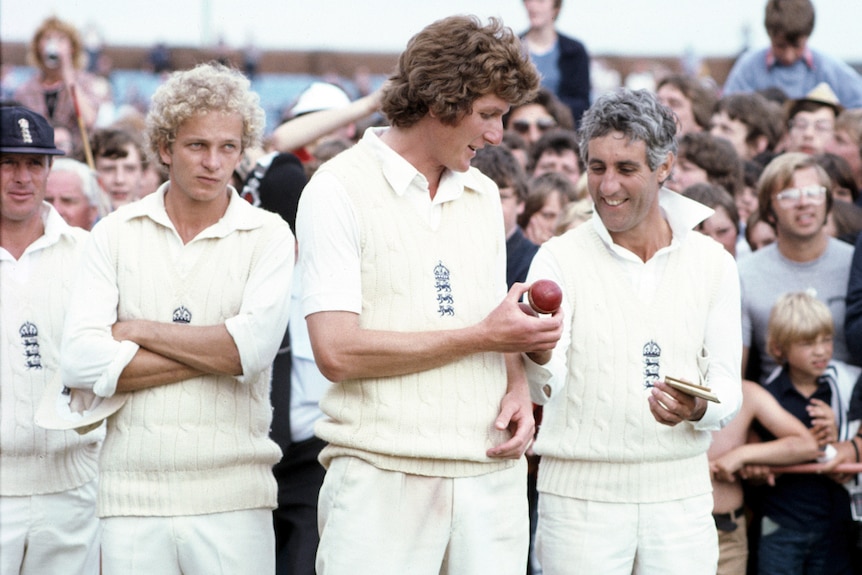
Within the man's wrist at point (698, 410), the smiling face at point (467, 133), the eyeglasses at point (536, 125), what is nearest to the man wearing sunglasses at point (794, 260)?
the man's wrist at point (698, 410)

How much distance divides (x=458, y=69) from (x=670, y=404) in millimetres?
1217

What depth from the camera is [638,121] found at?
154 inches

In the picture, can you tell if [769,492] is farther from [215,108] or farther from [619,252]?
[215,108]

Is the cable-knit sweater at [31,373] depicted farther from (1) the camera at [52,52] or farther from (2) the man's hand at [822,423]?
(1) the camera at [52,52]

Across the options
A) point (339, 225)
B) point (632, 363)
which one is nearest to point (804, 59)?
point (632, 363)

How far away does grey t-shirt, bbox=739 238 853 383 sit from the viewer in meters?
5.31

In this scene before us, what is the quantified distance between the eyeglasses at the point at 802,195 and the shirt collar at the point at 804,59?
3.87m

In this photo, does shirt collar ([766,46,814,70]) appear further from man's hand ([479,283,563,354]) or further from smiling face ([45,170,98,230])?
man's hand ([479,283,563,354])

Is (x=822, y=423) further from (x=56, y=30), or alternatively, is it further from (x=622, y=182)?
(x=56, y=30)

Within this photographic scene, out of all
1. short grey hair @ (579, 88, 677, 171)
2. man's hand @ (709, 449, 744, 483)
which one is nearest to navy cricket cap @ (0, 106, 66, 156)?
short grey hair @ (579, 88, 677, 171)

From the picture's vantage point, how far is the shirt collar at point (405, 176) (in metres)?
3.42

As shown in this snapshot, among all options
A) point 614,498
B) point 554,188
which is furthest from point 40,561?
point 554,188

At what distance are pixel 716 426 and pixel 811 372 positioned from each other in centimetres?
138

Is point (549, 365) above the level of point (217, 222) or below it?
below
